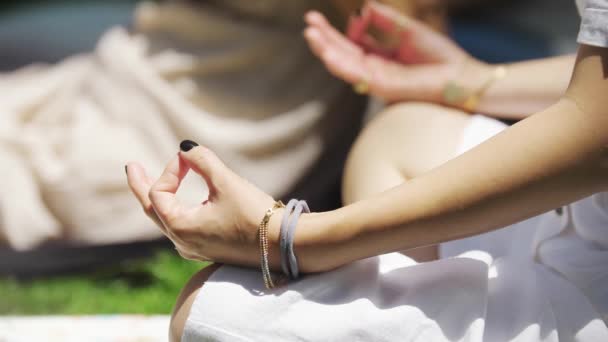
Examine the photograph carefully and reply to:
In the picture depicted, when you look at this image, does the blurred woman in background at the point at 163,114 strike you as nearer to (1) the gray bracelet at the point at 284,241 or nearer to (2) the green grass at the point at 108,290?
(2) the green grass at the point at 108,290

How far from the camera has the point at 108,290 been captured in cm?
120

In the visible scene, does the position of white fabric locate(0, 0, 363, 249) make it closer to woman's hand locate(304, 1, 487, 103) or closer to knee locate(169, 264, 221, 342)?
woman's hand locate(304, 1, 487, 103)

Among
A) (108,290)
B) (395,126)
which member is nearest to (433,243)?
(395,126)

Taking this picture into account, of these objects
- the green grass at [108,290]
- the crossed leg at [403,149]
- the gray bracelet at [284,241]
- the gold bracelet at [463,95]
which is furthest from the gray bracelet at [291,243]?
the green grass at [108,290]

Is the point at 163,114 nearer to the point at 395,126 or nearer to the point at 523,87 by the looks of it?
the point at 395,126

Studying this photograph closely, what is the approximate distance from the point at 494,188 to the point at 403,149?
0.28 meters

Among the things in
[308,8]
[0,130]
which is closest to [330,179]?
[308,8]

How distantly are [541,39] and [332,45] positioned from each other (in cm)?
128

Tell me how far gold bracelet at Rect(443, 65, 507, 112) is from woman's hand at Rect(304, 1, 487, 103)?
0.07 ft

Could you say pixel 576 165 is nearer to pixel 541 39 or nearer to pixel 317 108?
pixel 317 108

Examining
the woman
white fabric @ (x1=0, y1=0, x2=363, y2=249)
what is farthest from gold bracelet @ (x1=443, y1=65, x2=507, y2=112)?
white fabric @ (x1=0, y1=0, x2=363, y2=249)

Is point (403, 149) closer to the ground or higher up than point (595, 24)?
closer to the ground

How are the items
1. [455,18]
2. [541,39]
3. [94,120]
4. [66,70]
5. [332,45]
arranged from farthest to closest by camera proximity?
1. [455,18]
2. [541,39]
3. [66,70]
4. [94,120]
5. [332,45]

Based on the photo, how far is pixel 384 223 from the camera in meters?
0.61
